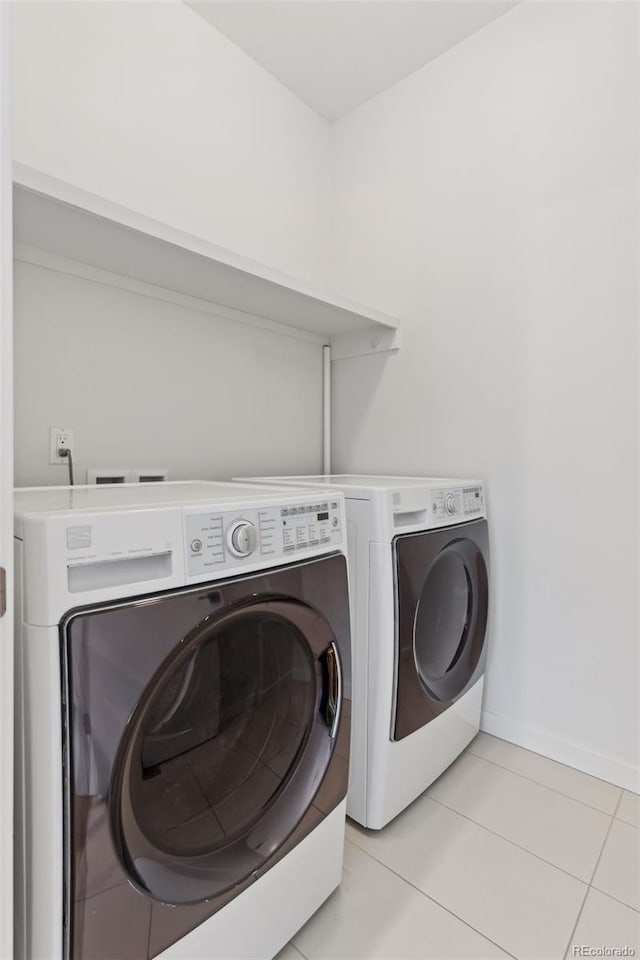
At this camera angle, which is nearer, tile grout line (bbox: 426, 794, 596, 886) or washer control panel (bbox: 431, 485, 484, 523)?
tile grout line (bbox: 426, 794, 596, 886)

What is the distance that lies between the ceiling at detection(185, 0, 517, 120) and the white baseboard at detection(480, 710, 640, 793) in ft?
8.47

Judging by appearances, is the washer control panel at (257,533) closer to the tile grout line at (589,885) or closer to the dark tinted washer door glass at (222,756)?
the dark tinted washer door glass at (222,756)

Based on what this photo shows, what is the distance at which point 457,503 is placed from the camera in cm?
152

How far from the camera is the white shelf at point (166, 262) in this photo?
1.12 metres

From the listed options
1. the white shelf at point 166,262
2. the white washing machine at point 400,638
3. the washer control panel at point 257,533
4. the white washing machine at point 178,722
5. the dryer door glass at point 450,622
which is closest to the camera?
the white washing machine at point 178,722

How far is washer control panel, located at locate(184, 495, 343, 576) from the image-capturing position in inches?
31.8

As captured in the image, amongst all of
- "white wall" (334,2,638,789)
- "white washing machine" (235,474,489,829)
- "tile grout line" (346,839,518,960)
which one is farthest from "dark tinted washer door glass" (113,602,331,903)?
"white wall" (334,2,638,789)

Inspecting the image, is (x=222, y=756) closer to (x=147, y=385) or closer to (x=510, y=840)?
(x=510, y=840)

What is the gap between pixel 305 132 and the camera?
7.48 feet

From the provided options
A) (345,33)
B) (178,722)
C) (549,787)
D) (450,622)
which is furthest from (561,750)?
(345,33)

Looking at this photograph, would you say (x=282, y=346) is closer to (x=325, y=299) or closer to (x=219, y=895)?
(x=325, y=299)

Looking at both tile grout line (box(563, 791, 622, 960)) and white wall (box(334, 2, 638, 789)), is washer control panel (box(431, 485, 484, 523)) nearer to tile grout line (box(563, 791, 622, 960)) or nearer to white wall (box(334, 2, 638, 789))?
white wall (box(334, 2, 638, 789))

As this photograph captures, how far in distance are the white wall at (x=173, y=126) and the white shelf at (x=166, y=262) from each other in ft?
0.47

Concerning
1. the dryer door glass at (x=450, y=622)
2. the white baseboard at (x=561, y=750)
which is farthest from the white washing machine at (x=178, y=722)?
the white baseboard at (x=561, y=750)
